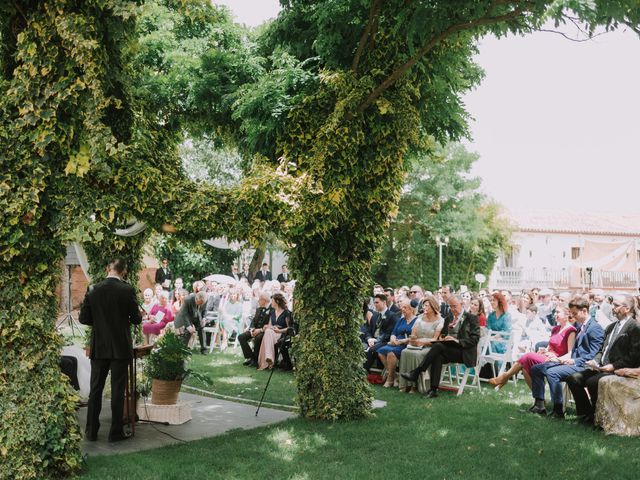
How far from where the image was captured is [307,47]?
1070 centimetres

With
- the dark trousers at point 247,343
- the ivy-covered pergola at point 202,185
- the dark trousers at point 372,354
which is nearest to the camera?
the ivy-covered pergola at point 202,185

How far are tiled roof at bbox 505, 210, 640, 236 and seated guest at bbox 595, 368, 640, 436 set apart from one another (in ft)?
130

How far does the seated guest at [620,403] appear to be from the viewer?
7863 millimetres

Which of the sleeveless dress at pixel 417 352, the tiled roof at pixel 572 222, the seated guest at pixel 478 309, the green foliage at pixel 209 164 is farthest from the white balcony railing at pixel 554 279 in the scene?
the sleeveless dress at pixel 417 352

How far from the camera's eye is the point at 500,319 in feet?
38.6

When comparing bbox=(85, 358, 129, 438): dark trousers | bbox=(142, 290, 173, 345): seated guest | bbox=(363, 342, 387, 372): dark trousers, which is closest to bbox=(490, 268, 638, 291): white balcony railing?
bbox=(142, 290, 173, 345): seated guest

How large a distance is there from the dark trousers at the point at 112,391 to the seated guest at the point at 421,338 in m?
5.31

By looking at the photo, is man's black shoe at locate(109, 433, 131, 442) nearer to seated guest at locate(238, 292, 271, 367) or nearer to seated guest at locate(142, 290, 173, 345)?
seated guest at locate(238, 292, 271, 367)

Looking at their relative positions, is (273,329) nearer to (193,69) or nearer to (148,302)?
(193,69)

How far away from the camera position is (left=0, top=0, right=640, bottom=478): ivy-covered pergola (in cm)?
614

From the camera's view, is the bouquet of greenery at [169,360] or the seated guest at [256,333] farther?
the seated guest at [256,333]

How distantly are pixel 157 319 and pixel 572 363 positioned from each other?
11038mm

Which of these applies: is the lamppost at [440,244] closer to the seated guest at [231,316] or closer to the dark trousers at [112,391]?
the seated guest at [231,316]

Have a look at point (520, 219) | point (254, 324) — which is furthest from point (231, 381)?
point (520, 219)
